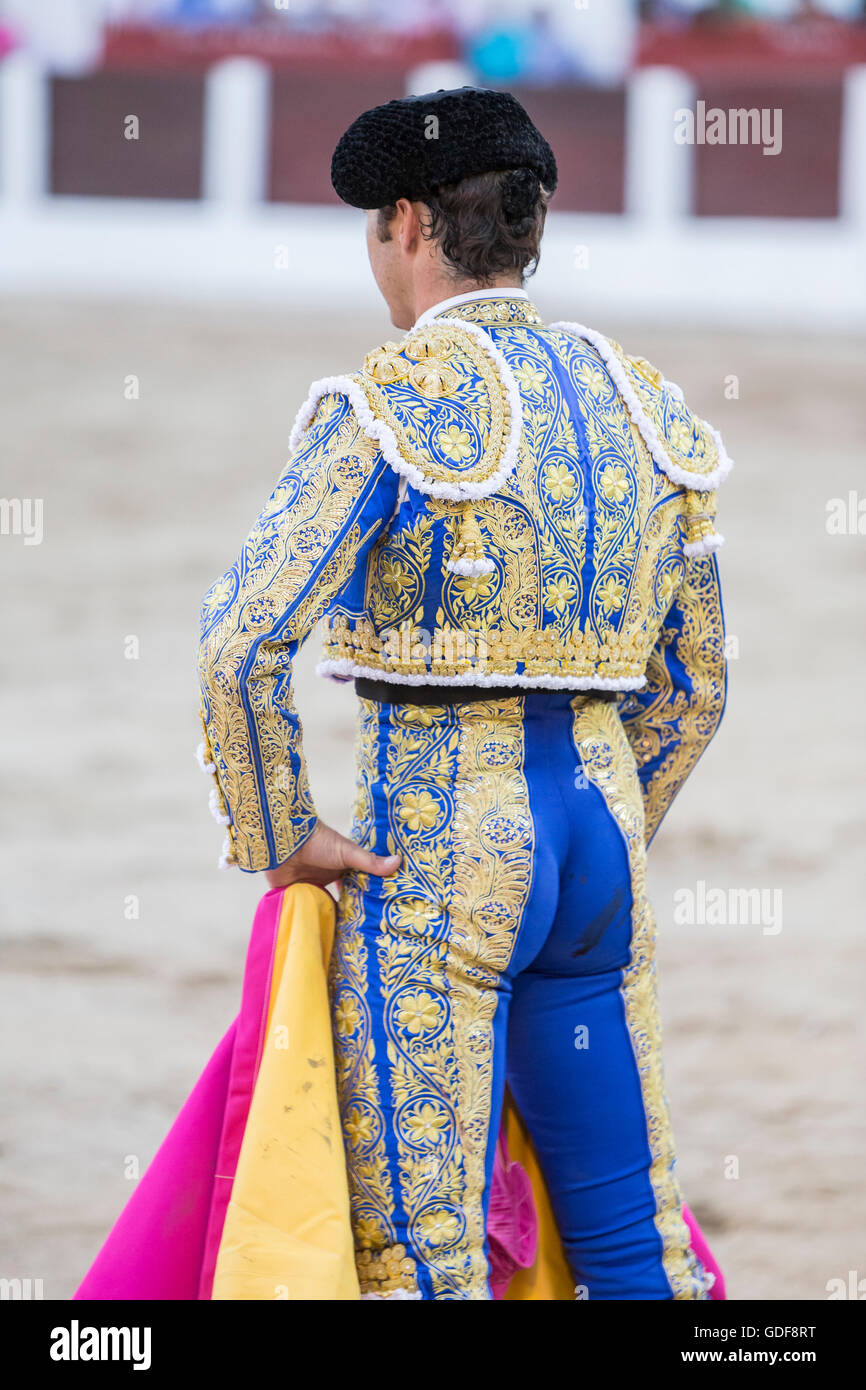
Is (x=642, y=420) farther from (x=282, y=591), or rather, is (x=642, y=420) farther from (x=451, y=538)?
(x=282, y=591)

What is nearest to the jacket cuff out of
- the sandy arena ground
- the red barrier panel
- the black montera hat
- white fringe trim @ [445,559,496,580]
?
white fringe trim @ [445,559,496,580]

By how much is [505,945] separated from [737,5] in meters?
13.1

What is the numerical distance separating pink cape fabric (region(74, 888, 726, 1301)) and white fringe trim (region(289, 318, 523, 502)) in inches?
17.6

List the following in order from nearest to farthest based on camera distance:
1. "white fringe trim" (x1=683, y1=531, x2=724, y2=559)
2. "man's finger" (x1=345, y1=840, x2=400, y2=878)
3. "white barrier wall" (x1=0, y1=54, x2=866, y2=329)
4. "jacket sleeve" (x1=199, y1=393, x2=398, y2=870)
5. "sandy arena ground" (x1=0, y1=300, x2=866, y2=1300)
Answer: "jacket sleeve" (x1=199, y1=393, x2=398, y2=870), "man's finger" (x1=345, y1=840, x2=400, y2=878), "white fringe trim" (x1=683, y1=531, x2=724, y2=559), "sandy arena ground" (x1=0, y1=300, x2=866, y2=1300), "white barrier wall" (x1=0, y1=54, x2=866, y2=329)

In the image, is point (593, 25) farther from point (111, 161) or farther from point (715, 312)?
point (111, 161)

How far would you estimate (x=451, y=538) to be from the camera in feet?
5.25

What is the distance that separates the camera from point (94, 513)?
954 cm

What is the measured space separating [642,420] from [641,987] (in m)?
0.58

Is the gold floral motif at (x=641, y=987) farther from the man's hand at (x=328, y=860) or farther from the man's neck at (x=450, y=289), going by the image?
the man's neck at (x=450, y=289)

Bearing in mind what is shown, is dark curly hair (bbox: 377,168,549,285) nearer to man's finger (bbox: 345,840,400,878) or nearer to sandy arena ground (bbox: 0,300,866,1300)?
man's finger (bbox: 345,840,400,878)

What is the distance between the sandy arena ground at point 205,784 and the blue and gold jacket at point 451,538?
1.56 m

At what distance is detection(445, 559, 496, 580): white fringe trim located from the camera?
5.21 ft

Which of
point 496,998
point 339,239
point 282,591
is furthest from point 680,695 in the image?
point 339,239

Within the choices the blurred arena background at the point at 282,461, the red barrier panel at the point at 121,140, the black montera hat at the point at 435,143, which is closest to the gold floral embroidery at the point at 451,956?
the black montera hat at the point at 435,143
